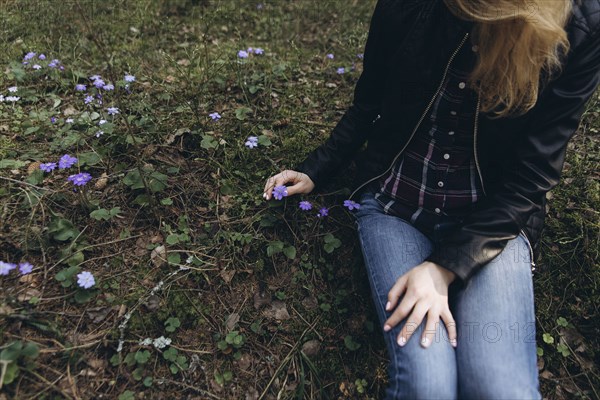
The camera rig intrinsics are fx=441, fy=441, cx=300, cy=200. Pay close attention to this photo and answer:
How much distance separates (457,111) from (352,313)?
110cm

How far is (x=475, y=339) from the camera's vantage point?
5.53 feet

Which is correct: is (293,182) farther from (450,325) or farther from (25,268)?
(25,268)

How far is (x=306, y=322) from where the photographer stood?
7.20 ft

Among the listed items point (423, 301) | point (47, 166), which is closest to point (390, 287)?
point (423, 301)

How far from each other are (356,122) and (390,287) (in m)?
0.85

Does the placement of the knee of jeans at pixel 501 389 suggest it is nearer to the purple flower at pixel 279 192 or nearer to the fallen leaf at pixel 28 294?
→ the purple flower at pixel 279 192

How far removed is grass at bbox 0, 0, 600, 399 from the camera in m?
1.97

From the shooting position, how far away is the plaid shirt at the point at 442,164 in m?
1.88

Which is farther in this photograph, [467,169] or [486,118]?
[467,169]

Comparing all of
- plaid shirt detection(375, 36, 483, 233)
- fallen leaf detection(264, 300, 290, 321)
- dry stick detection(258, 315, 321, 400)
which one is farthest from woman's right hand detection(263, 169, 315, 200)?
dry stick detection(258, 315, 321, 400)

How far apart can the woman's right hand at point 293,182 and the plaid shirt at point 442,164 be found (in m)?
0.41

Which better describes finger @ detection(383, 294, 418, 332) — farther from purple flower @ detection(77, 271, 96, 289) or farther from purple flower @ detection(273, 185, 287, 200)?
purple flower @ detection(77, 271, 96, 289)

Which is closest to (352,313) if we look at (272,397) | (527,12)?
(272,397)

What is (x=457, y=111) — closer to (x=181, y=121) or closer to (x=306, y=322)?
(x=306, y=322)
